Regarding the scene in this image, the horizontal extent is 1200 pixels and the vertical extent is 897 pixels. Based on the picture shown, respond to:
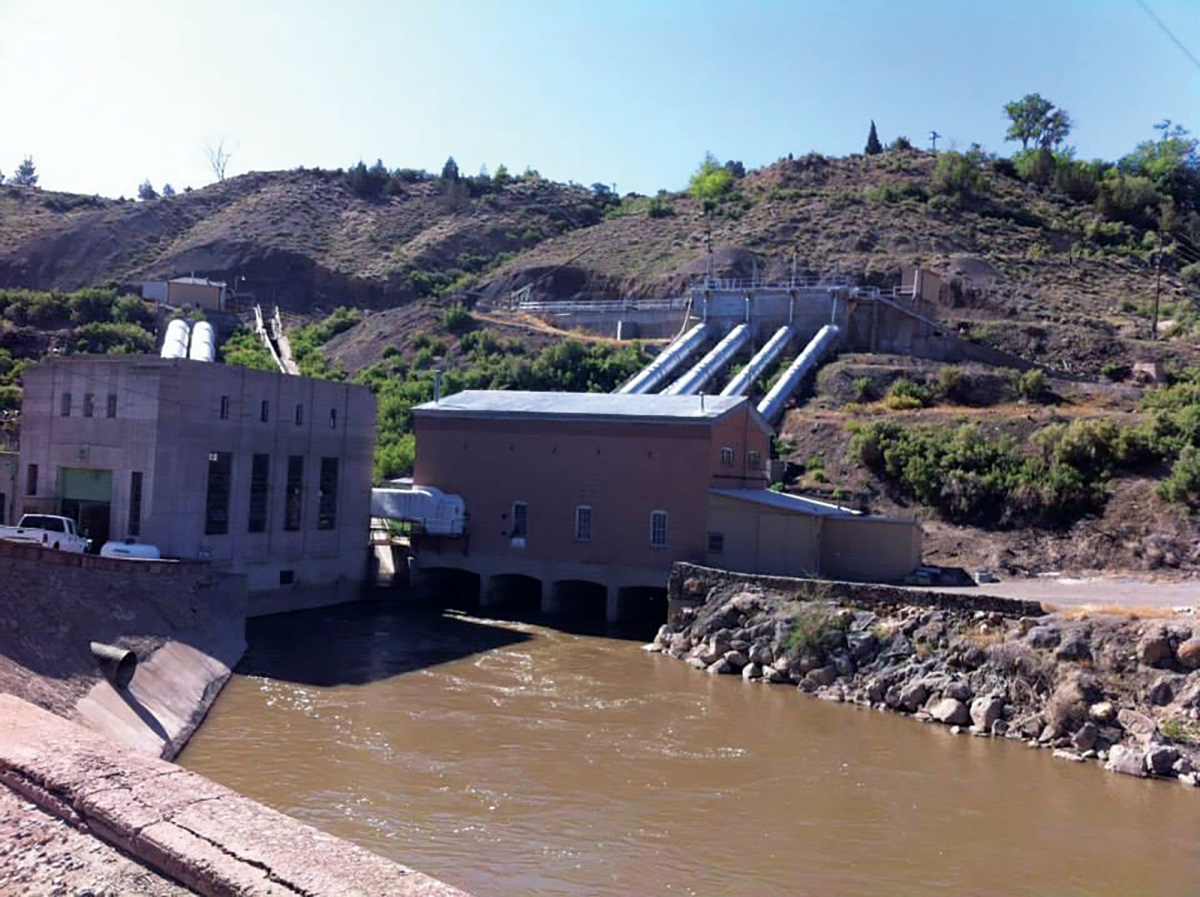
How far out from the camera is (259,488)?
35062mm

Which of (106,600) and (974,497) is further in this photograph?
(974,497)

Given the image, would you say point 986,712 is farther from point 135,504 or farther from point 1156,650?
point 135,504

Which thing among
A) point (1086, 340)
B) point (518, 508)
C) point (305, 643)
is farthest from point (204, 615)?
point (1086, 340)

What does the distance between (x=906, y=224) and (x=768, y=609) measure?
6312cm

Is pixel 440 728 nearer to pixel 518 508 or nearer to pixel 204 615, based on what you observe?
pixel 204 615

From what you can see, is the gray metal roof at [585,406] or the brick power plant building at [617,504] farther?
the gray metal roof at [585,406]

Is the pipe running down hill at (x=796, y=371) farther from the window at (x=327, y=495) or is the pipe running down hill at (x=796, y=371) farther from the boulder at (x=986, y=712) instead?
the boulder at (x=986, y=712)

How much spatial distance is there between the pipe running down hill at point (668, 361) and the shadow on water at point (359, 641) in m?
17.2

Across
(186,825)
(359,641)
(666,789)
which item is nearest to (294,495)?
(359,641)

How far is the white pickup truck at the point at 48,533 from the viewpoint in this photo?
29.7m

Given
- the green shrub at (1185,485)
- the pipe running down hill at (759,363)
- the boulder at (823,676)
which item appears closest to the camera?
the boulder at (823,676)

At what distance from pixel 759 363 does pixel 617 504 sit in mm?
20821

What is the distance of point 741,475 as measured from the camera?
38312 millimetres

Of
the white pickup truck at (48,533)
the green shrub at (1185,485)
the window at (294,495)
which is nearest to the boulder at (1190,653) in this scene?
the green shrub at (1185,485)
